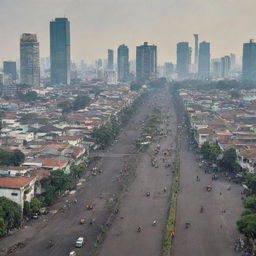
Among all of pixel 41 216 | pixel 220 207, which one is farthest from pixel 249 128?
pixel 41 216

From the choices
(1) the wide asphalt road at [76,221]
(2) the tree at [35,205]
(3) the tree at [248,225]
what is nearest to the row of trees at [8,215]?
(1) the wide asphalt road at [76,221]

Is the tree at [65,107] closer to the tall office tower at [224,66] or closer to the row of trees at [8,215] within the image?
the row of trees at [8,215]

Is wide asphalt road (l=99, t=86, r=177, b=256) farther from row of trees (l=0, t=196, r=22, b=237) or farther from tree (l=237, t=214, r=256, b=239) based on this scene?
row of trees (l=0, t=196, r=22, b=237)

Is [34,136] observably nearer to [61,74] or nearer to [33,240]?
[33,240]

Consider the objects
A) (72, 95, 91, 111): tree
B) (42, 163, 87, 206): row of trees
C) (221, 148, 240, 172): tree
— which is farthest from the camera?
(72, 95, 91, 111): tree

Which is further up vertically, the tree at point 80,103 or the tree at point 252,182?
the tree at point 80,103

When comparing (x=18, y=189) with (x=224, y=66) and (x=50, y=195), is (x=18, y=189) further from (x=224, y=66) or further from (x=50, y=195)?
(x=224, y=66)

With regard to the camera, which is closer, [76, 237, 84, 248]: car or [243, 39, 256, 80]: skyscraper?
[76, 237, 84, 248]: car

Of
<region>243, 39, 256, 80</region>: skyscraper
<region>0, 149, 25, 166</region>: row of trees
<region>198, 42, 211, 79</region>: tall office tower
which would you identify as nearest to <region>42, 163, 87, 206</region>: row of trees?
<region>0, 149, 25, 166</region>: row of trees
